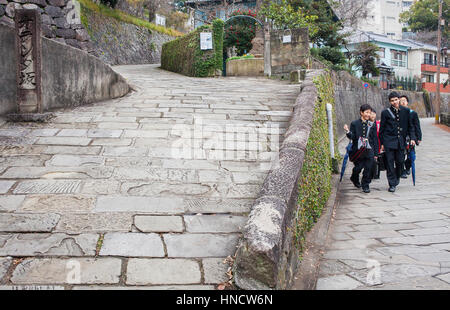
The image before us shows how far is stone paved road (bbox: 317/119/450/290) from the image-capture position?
10.3 ft

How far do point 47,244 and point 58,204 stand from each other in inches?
26.6

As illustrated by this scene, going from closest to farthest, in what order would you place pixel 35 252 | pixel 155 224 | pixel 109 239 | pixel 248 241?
pixel 248 241, pixel 35 252, pixel 109 239, pixel 155 224

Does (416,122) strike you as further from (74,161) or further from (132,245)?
Answer: (132,245)

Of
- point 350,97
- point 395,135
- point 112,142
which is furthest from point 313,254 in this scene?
point 350,97

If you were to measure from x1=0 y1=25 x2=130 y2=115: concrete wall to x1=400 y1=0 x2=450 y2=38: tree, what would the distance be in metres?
41.8

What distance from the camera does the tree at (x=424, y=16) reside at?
4162 cm

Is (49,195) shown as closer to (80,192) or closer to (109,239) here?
(80,192)

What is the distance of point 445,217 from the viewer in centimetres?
496

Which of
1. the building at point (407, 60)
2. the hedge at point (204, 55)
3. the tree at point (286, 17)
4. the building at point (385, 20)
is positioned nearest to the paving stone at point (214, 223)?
the hedge at point (204, 55)

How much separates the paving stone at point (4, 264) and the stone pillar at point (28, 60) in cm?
373

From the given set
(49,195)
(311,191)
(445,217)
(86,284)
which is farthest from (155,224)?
(445,217)

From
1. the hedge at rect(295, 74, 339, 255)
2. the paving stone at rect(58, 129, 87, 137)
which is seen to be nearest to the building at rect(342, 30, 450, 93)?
the hedge at rect(295, 74, 339, 255)

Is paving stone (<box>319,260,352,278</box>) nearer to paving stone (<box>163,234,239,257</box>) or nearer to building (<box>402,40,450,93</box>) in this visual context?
paving stone (<box>163,234,239,257</box>)

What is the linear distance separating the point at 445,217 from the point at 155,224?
3.75 metres
